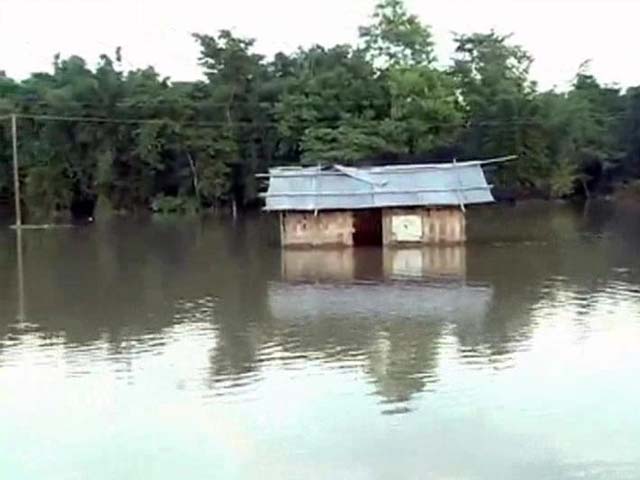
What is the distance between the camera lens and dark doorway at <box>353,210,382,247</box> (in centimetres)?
2714

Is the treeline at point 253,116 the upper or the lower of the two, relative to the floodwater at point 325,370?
upper

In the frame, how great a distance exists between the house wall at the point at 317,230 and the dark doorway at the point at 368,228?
2.57ft

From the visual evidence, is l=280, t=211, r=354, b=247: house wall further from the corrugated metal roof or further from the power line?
the power line

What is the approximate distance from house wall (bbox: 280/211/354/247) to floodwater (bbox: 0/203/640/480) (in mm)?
3486

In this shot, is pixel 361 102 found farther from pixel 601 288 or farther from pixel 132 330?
pixel 132 330

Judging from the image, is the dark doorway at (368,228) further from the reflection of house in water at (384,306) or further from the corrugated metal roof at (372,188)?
the reflection of house in water at (384,306)

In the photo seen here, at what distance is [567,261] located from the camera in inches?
880

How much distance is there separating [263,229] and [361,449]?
26332 mm

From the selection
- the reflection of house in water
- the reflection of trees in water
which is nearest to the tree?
the reflection of trees in water

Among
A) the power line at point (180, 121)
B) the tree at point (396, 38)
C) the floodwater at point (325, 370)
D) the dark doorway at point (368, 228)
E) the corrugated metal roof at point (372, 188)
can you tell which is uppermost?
the tree at point (396, 38)

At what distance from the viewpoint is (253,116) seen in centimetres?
4441

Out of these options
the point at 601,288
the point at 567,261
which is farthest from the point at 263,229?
the point at 601,288

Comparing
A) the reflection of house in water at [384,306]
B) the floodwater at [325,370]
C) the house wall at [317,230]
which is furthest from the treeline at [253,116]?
the floodwater at [325,370]

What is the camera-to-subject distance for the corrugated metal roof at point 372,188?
25.8m
